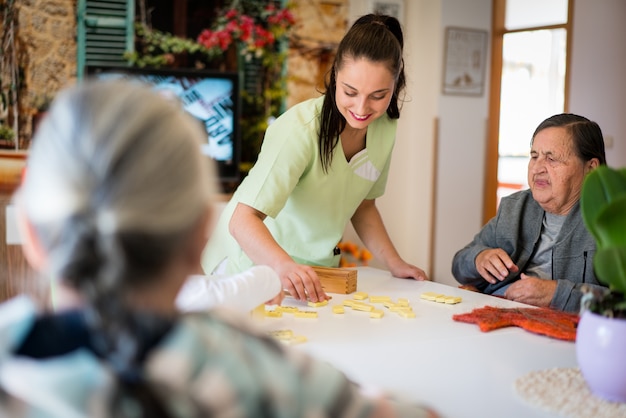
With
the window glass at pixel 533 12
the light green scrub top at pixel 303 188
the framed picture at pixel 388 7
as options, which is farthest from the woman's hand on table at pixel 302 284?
the window glass at pixel 533 12

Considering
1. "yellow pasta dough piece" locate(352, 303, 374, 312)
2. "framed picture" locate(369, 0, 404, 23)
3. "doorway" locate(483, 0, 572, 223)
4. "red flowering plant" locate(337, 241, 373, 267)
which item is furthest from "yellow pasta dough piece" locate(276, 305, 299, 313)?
"doorway" locate(483, 0, 572, 223)

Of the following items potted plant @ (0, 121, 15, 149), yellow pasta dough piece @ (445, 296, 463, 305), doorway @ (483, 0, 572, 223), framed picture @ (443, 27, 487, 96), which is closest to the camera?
yellow pasta dough piece @ (445, 296, 463, 305)

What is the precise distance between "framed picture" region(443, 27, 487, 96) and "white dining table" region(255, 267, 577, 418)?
3.92 m

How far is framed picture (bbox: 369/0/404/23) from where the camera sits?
5.44m

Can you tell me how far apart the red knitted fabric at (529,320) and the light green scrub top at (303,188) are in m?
0.61

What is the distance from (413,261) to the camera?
569 cm

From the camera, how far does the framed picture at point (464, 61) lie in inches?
218

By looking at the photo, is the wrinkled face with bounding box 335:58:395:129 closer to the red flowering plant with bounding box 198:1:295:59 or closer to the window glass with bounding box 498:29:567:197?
the red flowering plant with bounding box 198:1:295:59

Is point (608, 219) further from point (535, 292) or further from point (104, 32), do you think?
point (104, 32)

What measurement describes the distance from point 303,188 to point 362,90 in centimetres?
35

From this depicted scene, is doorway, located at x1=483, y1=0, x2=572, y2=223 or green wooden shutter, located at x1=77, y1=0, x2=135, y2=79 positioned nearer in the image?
green wooden shutter, located at x1=77, y1=0, x2=135, y2=79

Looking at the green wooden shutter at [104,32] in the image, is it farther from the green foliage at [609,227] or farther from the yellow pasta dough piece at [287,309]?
the green foliage at [609,227]

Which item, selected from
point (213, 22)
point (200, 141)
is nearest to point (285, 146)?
point (200, 141)

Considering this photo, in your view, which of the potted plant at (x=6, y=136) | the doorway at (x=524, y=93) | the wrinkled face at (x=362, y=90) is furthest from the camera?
the doorway at (x=524, y=93)
